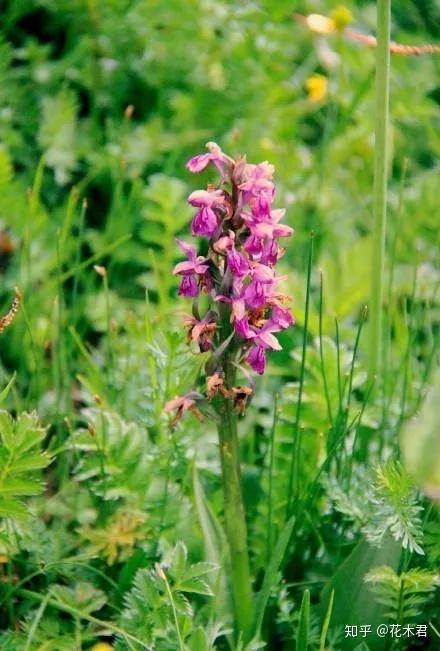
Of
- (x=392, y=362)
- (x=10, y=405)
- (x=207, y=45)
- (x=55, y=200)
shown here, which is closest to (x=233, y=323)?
(x=392, y=362)

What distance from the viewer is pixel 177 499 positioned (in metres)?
1.44

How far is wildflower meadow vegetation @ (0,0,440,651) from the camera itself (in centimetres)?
117

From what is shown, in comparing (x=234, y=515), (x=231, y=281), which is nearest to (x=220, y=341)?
(x=231, y=281)

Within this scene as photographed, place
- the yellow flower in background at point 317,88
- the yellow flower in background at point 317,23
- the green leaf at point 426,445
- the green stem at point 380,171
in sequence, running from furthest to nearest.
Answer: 1. the yellow flower in background at point 317,88
2. the yellow flower in background at point 317,23
3. the green stem at point 380,171
4. the green leaf at point 426,445

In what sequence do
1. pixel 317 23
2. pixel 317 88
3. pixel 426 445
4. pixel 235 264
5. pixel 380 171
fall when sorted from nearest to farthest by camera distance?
pixel 426 445
pixel 235 264
pixel 380 171
pixel 317 23
pixel 317 88

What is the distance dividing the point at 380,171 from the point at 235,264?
460mm

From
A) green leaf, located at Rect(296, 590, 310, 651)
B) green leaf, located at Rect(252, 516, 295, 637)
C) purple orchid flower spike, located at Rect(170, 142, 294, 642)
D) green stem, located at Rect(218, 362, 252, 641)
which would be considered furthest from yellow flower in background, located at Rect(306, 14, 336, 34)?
green leaf, located at Rect(296, 590, 310, 651)

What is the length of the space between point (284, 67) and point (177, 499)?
1.39m

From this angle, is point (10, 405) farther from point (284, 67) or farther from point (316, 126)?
point (316, 126)

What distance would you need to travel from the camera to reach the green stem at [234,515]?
3.94ft

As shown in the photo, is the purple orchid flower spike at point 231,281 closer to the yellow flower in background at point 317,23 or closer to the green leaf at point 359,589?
the green leaf at point 359,589

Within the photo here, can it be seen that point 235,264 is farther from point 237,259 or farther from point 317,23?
point 317,23

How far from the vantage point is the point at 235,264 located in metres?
1.09

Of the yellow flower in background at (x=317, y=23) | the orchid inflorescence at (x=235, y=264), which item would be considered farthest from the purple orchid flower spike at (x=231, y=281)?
the yellow flower in background at (x=317, y=23)
